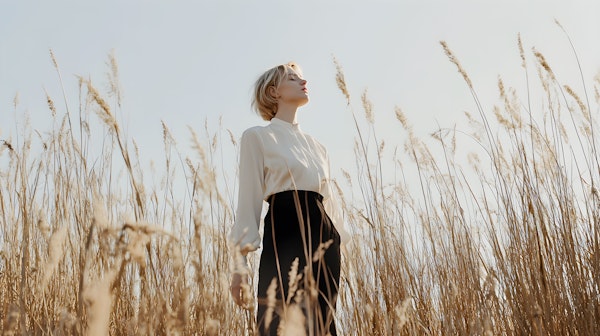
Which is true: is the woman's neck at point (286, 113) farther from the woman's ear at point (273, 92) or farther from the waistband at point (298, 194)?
the waistband at point (298, 194)

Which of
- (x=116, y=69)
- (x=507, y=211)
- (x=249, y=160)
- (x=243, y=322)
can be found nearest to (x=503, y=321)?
(x=507, y=211)

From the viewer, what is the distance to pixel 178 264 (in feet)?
2.65

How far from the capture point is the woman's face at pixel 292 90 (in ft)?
6.61

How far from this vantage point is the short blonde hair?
206 cm

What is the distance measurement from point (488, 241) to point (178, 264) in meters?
1.47

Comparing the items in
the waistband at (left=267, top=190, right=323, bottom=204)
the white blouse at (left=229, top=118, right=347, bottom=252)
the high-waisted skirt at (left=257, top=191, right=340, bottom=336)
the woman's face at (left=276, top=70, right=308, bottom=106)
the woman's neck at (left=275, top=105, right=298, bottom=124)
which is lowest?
the high-waisted skirt at (left=257, top=191, right=340, bottom=336)

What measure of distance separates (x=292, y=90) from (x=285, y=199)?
0.40m

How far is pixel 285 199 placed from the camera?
→ 180cm

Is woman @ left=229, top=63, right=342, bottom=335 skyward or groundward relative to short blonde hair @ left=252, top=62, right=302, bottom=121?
groundward

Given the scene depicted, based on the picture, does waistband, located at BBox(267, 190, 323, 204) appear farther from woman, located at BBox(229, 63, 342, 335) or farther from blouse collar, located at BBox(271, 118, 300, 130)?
blouse collar, located at BBox(271, 118, 300, 130)

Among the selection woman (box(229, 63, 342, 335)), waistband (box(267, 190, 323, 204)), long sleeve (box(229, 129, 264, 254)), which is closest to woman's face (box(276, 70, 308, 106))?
woman (box(229, 63, 342, 335))

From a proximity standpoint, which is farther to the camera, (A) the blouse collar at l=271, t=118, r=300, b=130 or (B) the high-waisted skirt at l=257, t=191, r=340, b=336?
(A) the blouse collar at l=271, t=118, r=300, b=130

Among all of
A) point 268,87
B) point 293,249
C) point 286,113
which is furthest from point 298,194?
point 268,87

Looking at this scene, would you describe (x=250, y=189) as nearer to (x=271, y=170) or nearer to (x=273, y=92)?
(x=271, y=170)
